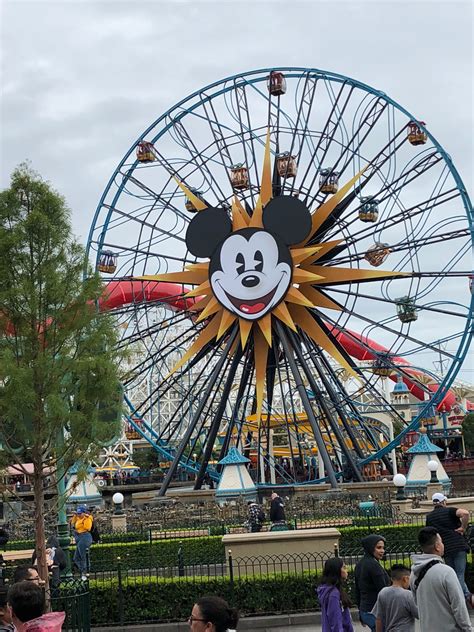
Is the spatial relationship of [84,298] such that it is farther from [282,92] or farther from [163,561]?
[282,92]

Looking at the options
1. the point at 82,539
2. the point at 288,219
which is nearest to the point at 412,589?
the point at 82,539

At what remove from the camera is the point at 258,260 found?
3041cm

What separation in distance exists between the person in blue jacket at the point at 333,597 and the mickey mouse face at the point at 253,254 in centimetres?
2162

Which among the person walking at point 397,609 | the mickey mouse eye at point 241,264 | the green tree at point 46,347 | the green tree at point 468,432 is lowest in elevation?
the person walking at point 397,609

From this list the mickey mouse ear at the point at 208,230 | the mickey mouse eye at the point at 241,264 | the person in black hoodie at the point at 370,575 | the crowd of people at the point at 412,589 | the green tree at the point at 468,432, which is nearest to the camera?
the crowd of people at the point at 412,589

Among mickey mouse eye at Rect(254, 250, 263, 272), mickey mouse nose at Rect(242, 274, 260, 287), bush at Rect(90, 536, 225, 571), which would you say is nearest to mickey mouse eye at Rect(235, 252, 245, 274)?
mickey mouse nose at Rect(242, 274, 260, 287)

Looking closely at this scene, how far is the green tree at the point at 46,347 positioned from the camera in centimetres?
1245

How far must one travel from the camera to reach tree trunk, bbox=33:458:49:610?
38.9 feet

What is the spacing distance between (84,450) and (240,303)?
17564 mm

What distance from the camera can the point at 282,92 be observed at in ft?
111

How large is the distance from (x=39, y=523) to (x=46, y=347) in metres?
2.31

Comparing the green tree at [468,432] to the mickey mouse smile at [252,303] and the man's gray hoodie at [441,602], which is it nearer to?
the mickey mouse smile at [252,303]

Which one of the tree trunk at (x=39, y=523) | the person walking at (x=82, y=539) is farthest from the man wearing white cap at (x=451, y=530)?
the person walking at (x=82, y=539)

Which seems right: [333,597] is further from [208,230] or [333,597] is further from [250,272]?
[208,230]
